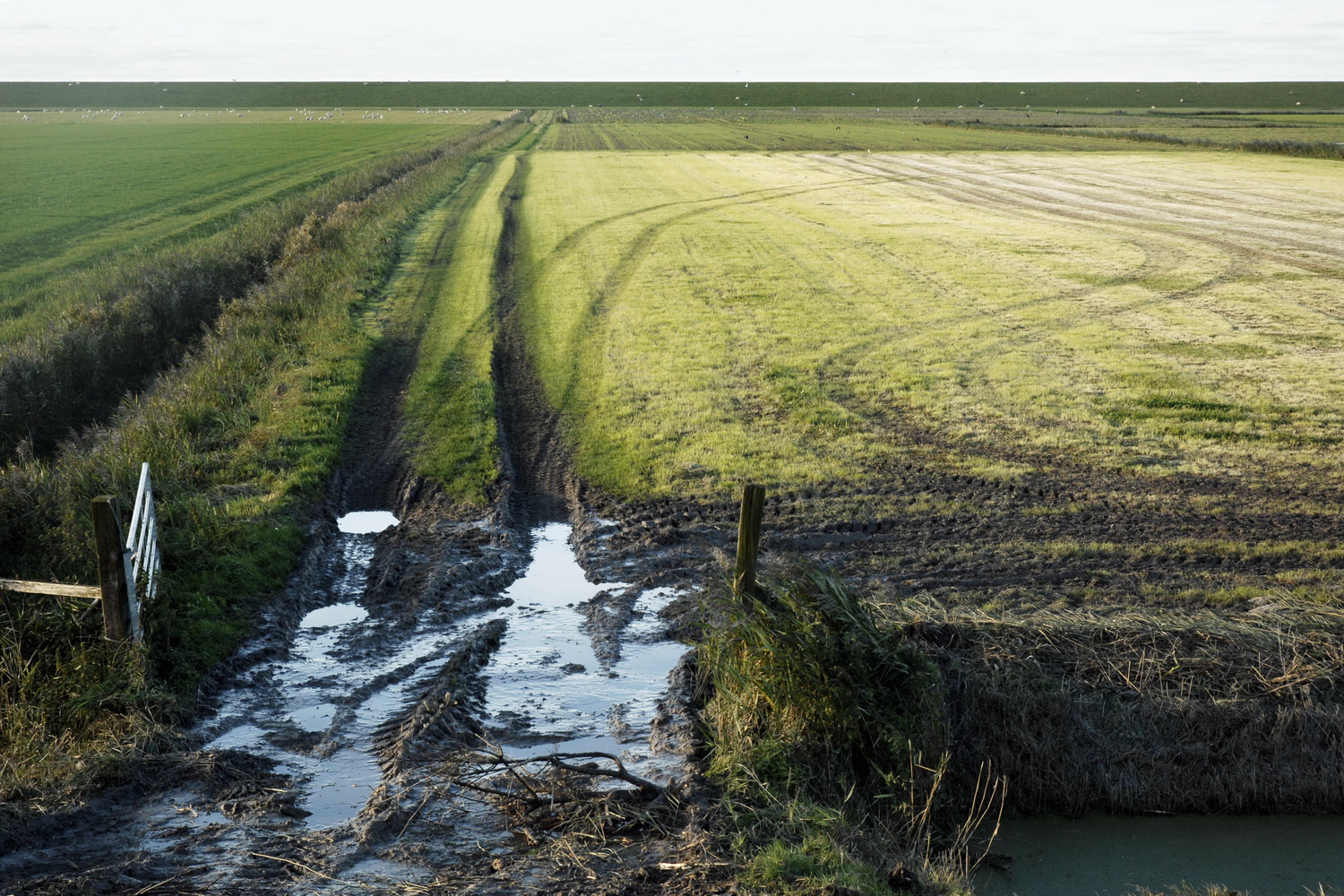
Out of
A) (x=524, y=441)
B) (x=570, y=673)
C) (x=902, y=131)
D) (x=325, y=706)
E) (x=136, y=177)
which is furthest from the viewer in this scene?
(x=902, y=131)

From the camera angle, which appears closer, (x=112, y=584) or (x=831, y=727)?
(x=831, y=727)

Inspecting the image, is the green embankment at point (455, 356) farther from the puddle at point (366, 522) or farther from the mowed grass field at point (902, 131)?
the mowed grass field at point (902, 131)

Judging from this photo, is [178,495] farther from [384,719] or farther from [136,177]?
[136,177]

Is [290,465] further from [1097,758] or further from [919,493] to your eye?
[1097,758]

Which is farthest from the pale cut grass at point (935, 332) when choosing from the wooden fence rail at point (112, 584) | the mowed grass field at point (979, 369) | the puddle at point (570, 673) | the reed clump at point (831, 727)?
the wooden fence rail at point (112, 584)

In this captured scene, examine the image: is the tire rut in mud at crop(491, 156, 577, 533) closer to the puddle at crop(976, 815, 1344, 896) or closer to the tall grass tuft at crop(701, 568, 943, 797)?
the tall grass tuft at crop(701, 568, 943, 797)

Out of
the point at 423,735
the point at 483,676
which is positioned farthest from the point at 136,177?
the point at 423,735

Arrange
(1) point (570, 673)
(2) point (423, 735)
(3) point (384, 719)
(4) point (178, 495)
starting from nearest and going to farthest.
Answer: (2) point (423, 735) → (3) point (384, 719) → (1) point (570, 673) → (4) point (178, 495)
